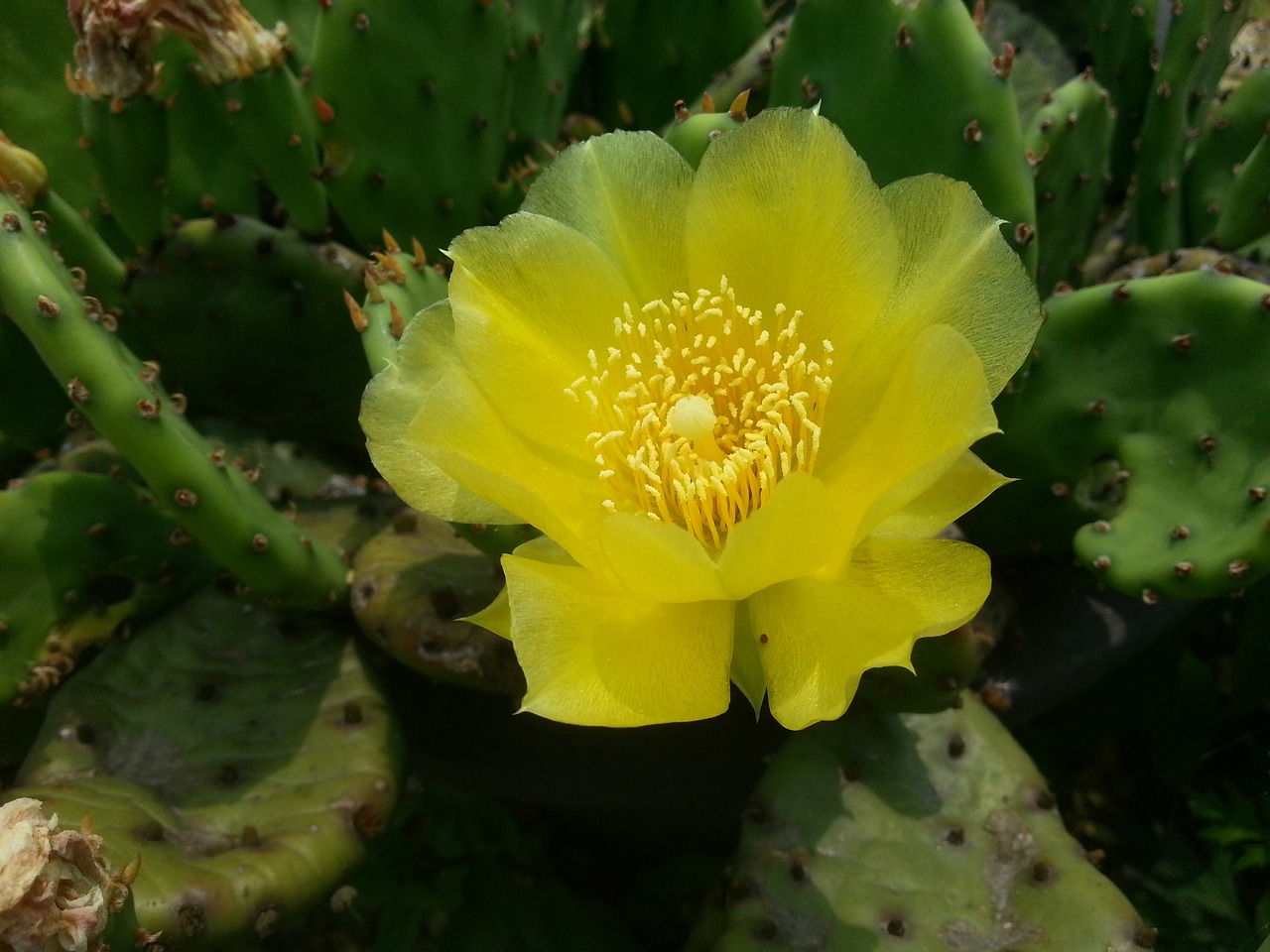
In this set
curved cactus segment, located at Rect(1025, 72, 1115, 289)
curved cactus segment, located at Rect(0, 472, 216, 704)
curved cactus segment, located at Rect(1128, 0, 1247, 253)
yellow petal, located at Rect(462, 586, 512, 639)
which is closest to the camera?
yellow petal, located at Rect(462, 586, 512, 639)

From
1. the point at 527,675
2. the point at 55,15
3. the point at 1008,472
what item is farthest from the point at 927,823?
the point at 55,15

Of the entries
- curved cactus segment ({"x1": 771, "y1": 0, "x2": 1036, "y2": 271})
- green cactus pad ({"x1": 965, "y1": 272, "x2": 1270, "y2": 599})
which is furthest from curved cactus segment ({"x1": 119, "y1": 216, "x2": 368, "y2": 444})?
green cactus pad ({"x1": 965, "y1": 272, "x2": 1270, "y2": 599})

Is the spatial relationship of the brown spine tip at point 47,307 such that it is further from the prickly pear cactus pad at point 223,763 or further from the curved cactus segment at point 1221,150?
the curved cactus segment at point 1221,150

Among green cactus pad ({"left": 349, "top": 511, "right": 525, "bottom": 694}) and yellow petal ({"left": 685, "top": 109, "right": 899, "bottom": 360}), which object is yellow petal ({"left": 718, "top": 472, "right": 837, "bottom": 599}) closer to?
yellow petal ({"left": 685, "top": 109, "right": 899, "bottom": 360})

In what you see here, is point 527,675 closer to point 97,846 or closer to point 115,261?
point 97,846

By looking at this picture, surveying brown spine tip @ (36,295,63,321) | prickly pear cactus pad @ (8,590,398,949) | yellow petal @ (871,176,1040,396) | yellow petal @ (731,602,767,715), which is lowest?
prickly pear cactus pad @ (8,590,398,949)

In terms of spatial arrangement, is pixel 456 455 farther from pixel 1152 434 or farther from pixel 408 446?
pixel 1152 434

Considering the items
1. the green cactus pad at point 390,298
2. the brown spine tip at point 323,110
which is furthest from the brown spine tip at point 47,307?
the brown spine tip at point 323,110
